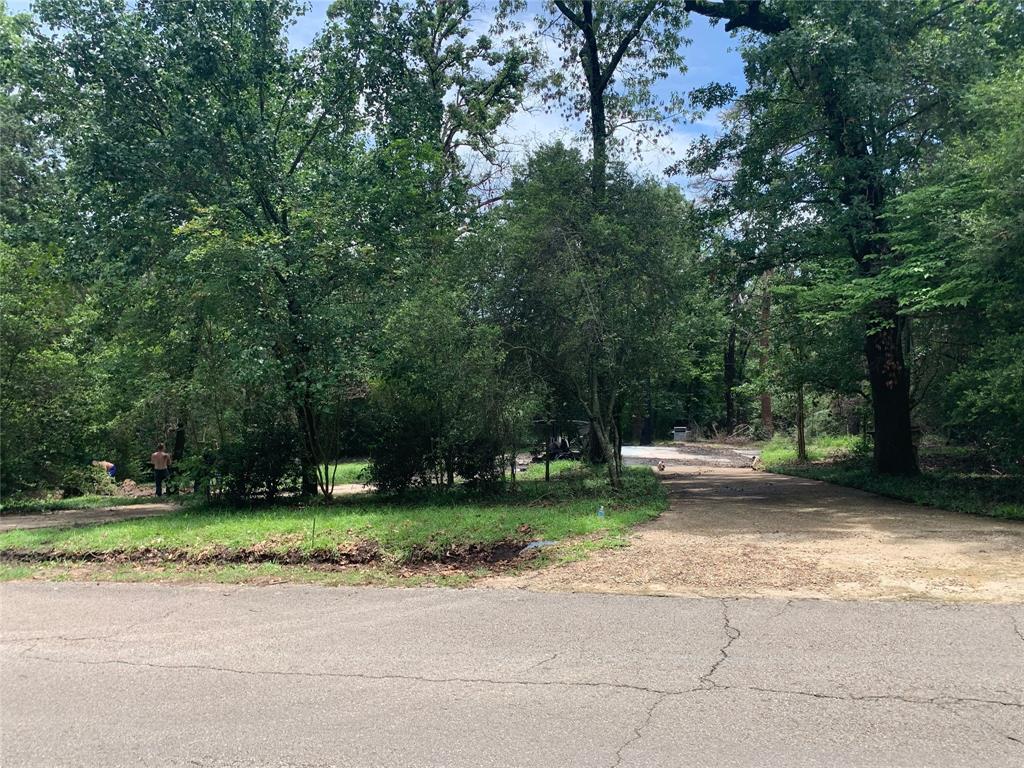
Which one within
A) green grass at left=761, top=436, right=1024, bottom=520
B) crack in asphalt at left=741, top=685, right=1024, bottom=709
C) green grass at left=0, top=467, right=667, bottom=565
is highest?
green grass at left=0, top=467, right=667, bottom=565

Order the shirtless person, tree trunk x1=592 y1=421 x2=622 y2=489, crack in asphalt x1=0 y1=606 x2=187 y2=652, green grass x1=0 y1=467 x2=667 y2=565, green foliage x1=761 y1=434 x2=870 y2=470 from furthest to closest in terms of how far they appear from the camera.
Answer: green foliage x1=761 y1=434 x2=870 y2=470 → the shirtless person → tree trunk x1=592 y1=421 x2=622 y2=489 → green grass x1=0 y1=467 x2=667 y2=565 → crack in asphalt x1=0 y1=606 x2=187 y2=652

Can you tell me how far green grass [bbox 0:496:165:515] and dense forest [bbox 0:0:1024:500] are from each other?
2.24ft

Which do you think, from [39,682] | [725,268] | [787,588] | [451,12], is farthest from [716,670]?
[451,12]

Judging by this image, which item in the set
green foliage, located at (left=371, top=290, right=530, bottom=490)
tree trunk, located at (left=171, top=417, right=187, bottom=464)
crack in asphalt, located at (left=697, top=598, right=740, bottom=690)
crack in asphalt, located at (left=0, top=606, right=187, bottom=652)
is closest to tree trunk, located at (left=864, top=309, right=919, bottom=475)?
green foliage, located at (left=371, top=290, right=530, bottom=490)

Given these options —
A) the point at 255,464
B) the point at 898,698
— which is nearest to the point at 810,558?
the point at 898,698

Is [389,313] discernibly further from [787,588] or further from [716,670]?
[716,670]

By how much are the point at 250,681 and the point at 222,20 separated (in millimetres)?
13381

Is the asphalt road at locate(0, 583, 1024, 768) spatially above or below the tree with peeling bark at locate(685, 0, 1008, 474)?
below

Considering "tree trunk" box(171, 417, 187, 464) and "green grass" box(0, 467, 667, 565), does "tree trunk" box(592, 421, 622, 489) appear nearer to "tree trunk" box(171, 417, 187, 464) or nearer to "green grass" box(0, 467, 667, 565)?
"green grass" box(0, 467, 667, 565)

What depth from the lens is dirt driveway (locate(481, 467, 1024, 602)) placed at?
6.63m

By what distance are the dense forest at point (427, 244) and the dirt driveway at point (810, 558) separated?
2.47m

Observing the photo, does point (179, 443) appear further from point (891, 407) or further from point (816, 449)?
point (816, 449)

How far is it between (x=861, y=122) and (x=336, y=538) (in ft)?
45.1

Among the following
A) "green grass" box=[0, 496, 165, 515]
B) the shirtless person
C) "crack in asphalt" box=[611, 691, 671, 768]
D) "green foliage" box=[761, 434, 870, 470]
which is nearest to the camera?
"crack in asphalt" box=[611, 691, 671, 768]
